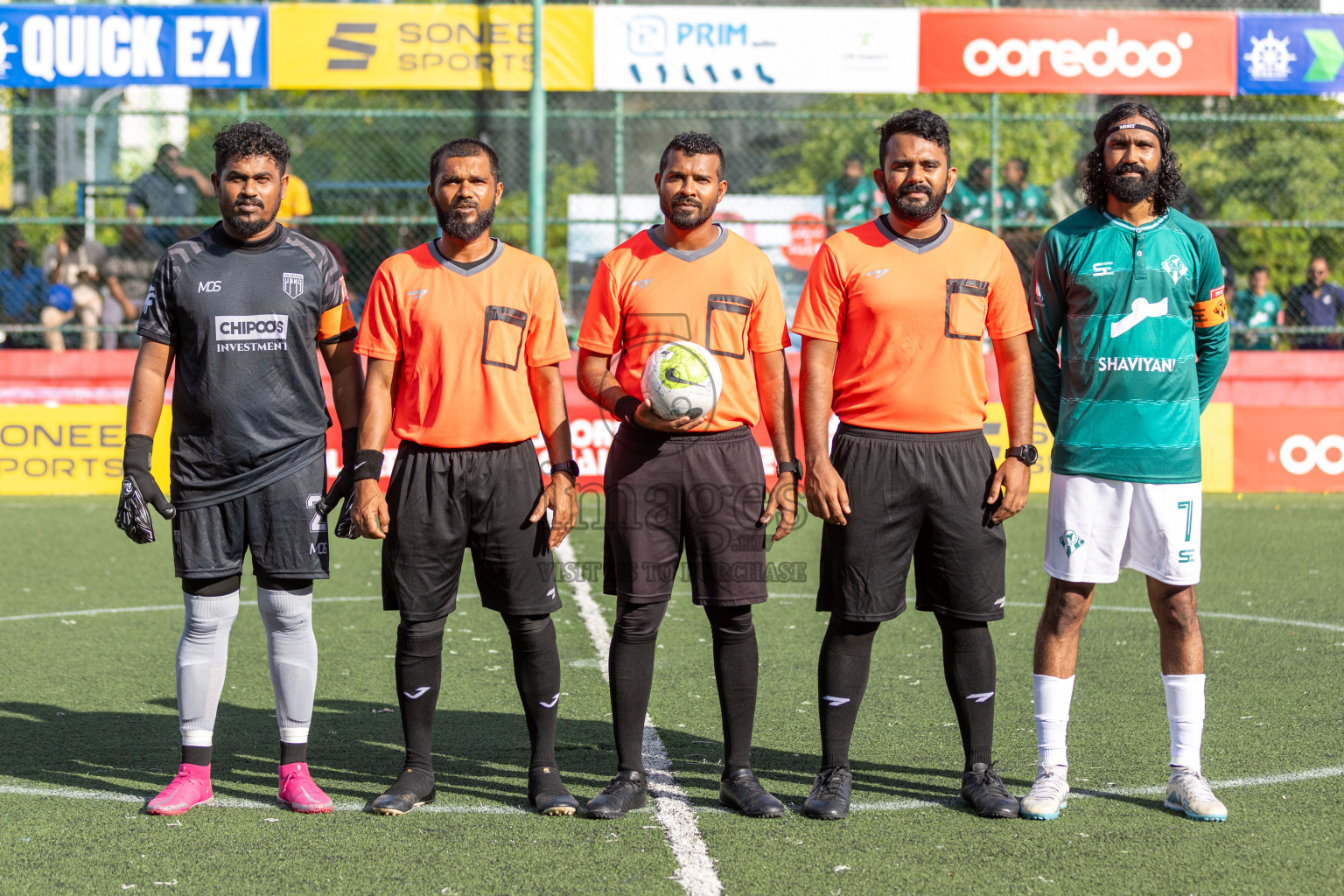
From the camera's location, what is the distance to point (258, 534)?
15.7 ft

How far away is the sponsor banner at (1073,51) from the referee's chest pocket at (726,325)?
11193 mm


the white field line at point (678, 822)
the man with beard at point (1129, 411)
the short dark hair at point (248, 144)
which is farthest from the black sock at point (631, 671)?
the short dark hair at point (248, 144)

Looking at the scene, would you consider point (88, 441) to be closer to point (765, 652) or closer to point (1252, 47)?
point (765, 652)

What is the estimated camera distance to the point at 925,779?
5.09 m

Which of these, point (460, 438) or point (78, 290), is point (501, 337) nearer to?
point (460, 438)

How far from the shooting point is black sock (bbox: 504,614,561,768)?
486cm

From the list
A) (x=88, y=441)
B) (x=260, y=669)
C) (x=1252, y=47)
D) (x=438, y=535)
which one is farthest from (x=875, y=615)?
(x=1252, y=47)

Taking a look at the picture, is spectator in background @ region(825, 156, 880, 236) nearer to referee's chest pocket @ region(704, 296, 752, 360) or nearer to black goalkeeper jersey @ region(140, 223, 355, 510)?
referee's chest pocket @ region(704, 296, 752, 360)

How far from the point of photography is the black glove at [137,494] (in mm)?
4754

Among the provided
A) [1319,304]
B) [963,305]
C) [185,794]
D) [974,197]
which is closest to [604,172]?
[974,197]

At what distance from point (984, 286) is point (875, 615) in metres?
1.13

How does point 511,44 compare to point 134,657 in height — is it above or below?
above

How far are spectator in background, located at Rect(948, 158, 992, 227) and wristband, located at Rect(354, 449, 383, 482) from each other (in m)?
11.3

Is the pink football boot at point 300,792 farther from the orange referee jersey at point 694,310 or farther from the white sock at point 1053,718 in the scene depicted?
the white sock at point 1053,718
